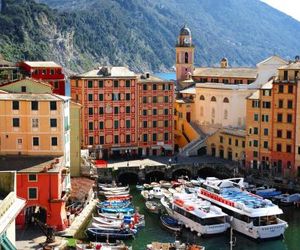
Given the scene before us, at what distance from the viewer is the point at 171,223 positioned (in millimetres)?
66500

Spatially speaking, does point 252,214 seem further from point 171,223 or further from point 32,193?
point 32,193

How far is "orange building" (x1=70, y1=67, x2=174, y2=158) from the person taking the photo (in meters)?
96.8

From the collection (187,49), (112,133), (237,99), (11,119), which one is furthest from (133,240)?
(187,49)

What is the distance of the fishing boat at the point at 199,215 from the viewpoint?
208 ft

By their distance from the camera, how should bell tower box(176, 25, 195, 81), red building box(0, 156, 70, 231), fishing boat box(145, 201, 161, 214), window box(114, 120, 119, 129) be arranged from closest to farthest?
1. red building box(0, 156, 70, 231)
2. fishing boat box(145, 201, 161, 214)
3. window box(114, 120, 119, 129)
4. bell tower box(176, 25, 195, 81)

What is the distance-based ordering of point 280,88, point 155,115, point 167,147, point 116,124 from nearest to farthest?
point 280,88
point 116,124
point 155,115
point 167,147

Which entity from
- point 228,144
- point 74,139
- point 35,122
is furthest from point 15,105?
point 228,144

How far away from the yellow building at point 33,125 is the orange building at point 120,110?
30961 mm

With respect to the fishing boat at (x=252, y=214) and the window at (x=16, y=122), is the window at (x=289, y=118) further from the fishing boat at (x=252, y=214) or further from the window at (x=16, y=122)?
the window at (x=16, y=122)

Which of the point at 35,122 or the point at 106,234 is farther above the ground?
the point at 35,122

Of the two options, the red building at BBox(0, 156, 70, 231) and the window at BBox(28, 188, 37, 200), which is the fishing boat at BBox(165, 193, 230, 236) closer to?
the red building at BBox(0, 156, 70, 231)

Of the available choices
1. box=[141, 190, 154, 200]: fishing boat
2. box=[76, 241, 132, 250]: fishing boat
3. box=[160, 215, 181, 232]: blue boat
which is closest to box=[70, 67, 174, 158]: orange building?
box=[141, 190, 154, 200]: fishing boat

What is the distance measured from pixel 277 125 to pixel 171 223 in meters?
26.5

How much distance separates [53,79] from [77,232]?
41279mm
